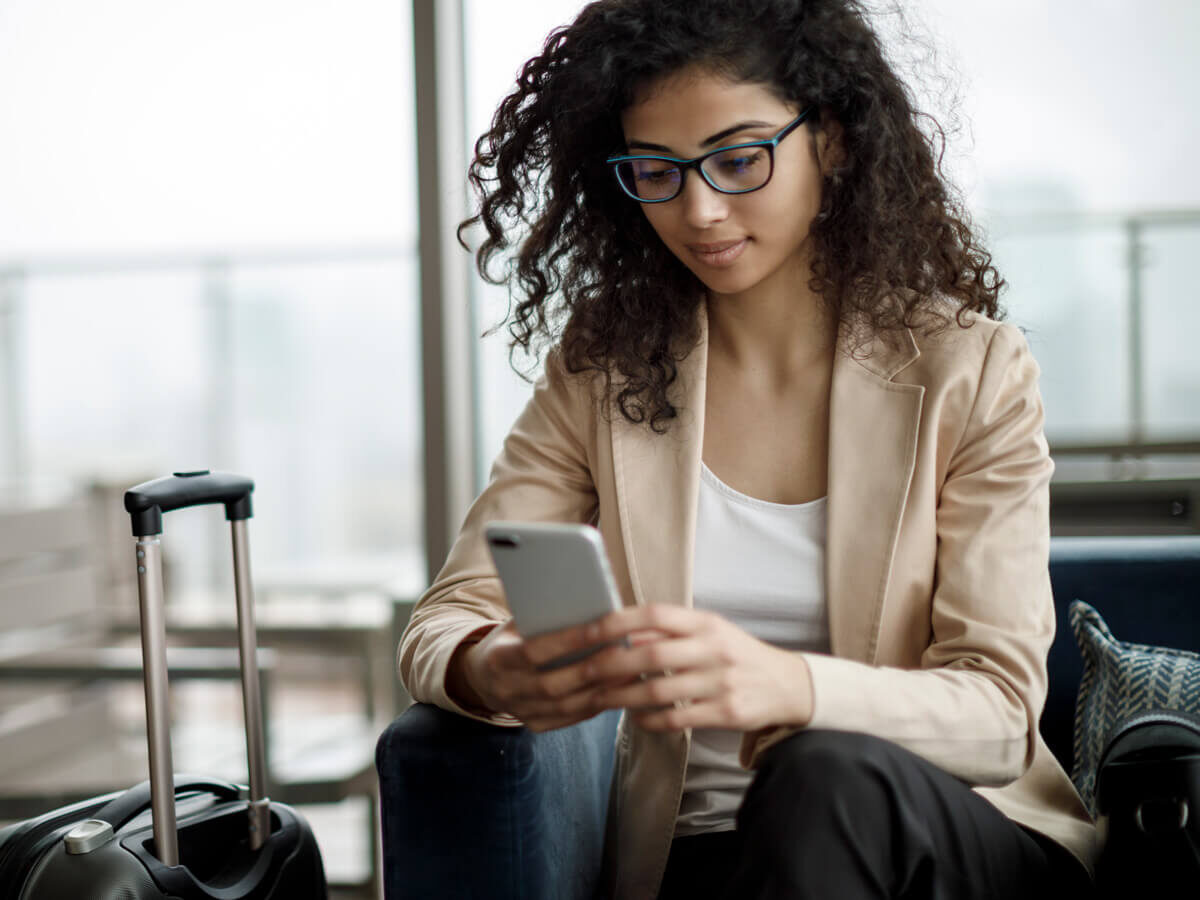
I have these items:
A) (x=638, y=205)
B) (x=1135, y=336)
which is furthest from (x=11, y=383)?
(x=1135, y=336)

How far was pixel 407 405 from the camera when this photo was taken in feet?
8.18

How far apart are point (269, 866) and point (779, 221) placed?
1.01 meters

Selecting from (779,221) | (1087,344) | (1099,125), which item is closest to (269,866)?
(779,221)

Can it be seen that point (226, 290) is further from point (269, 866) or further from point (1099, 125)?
point (1099, 125)

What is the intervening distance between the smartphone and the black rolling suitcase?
54cm

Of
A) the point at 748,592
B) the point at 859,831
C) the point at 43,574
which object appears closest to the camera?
the point at 859,831

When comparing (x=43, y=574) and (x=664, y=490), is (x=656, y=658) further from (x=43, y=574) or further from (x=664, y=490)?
(x=43, y=574)

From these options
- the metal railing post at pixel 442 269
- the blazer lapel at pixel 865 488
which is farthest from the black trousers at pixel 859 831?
the metal railing post at pixel 442 269

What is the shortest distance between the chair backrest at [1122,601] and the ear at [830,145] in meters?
0.65

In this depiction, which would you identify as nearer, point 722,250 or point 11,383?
point 722,250

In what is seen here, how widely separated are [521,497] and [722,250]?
0.39 metres

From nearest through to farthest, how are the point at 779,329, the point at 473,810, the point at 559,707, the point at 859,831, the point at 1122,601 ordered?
the point at 859,831 < the point at 559,707 < the point at 473,810 < the point at 779,329 < the point at 1122,601

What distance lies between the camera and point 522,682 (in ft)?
3.24

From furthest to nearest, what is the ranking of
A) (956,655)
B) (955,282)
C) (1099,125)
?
(1099,125) → (955,282) → (956,655)
